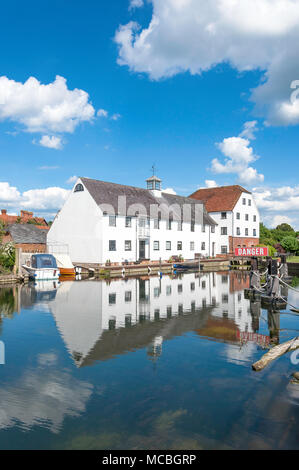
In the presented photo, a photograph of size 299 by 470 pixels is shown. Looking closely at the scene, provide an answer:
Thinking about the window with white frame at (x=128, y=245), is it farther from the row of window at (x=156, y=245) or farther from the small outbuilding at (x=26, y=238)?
the small outbuilding at (x=26, y=238)

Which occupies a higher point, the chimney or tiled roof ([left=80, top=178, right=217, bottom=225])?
the chimney

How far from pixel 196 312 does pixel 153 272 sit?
77.8ft

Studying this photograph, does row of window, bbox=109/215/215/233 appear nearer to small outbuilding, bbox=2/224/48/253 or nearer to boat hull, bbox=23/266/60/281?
boat hull, bbox=23/266/60/281

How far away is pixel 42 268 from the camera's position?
106 feet

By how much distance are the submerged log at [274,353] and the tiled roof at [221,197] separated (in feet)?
154

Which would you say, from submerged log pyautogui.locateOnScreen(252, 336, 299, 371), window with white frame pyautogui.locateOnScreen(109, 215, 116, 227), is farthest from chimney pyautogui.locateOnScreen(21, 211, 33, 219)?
submerged log pyautogui.locateOnScreen(252, 336, 299, 371)

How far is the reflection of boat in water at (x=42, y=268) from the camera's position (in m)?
32.0

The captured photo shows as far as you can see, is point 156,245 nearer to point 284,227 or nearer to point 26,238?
point 26,238

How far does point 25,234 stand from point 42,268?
17239 mm

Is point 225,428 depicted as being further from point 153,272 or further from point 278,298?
point 153,272

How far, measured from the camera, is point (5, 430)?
262 inches

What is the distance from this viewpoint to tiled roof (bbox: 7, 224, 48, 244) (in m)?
45.8

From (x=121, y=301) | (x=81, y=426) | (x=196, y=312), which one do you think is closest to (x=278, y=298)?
(x=196, y=312)

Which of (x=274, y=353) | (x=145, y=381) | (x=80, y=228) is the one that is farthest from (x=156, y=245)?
(x=145, y=381)
